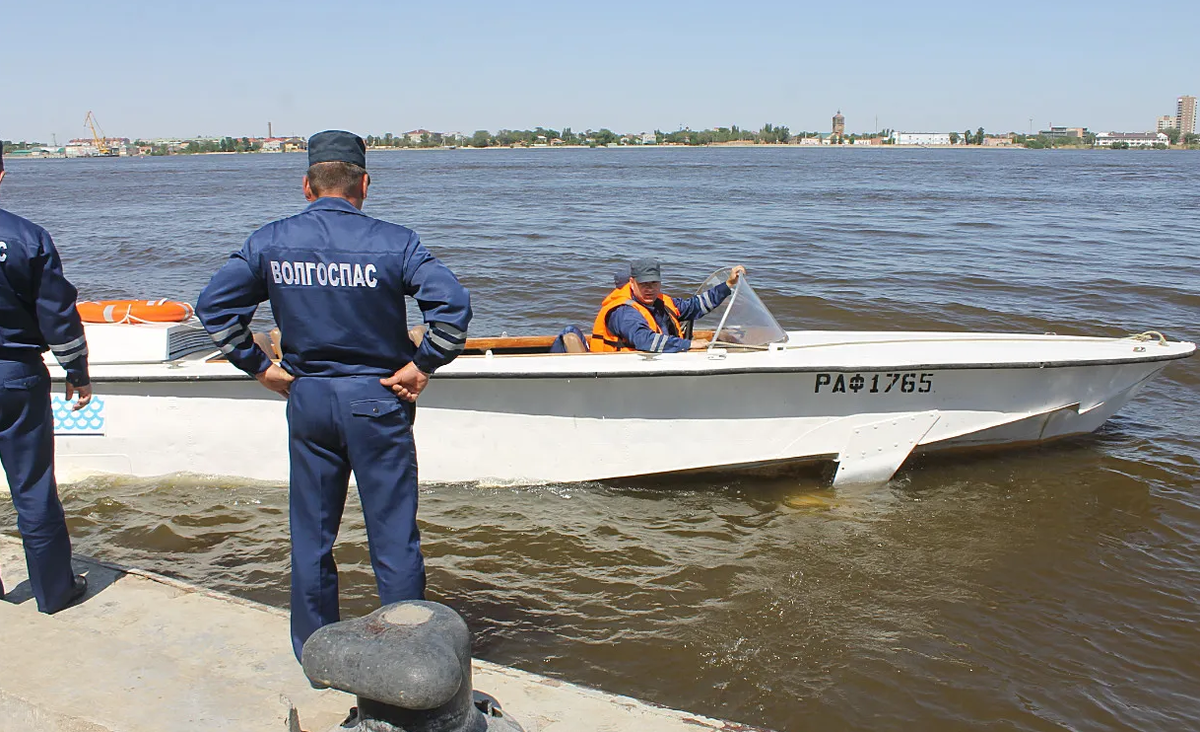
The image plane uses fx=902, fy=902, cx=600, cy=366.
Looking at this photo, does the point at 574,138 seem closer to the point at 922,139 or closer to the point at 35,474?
the point at 922,139

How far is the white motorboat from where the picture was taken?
5.56 m

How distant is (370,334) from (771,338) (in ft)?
11.5

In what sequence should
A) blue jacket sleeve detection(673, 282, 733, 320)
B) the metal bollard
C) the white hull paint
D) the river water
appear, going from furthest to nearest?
1. blue jacket sleeve detection(673, 282, 733, 320)
2. the white hull paint
3. the river water
4. the metal bollard

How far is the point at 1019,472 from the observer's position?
6473 mm

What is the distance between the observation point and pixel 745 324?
232 inches

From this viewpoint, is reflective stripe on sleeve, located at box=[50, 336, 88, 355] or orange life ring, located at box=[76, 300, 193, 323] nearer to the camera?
reflective stripe on sleeve, located at box=[50, 336, 88, 355]

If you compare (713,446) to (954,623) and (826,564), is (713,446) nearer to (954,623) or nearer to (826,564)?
(826,564)

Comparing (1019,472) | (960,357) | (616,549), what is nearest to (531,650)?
(616,549)

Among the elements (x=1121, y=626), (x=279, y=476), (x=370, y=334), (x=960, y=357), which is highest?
(x=370, y=334)

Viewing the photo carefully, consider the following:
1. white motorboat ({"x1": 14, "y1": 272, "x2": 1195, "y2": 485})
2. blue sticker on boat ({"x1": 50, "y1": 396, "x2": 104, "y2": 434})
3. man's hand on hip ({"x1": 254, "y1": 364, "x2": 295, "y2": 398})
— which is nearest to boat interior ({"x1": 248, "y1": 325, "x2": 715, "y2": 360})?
white motorboat ({"x1": 14, "y1": 272, "x2": 1195, "y2": 485})

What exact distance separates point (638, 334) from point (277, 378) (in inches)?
124

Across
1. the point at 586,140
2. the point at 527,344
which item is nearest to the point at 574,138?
the point at 586,140

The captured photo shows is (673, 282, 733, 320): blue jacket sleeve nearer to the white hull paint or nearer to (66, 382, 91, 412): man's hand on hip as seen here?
the white hull paint

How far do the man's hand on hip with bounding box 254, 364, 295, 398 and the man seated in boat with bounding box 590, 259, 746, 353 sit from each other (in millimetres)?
3060
